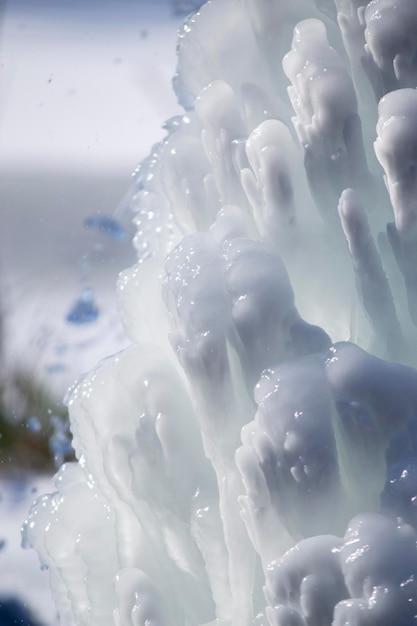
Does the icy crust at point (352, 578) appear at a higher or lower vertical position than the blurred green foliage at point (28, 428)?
lower

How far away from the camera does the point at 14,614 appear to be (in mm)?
1151

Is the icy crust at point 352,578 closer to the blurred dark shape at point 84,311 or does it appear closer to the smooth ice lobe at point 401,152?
the smooth ice lobe at point 401,152

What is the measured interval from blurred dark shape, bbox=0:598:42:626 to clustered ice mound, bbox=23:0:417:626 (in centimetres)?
27

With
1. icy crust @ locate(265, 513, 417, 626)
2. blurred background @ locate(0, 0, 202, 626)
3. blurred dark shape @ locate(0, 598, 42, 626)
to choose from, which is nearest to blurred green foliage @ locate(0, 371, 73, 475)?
blurred background @ locate(0, 0, 202, 626)

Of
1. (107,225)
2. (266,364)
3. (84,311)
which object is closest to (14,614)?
(84,311)

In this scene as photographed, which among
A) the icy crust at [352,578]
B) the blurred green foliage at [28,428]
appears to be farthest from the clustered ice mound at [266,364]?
the blurred green foliage at [28,428]

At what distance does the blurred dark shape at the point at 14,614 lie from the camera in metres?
1.13

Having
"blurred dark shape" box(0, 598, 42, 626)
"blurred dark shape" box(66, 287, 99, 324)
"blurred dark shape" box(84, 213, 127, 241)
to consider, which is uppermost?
"blurred dark shape" box(84, 213, 127, 241)

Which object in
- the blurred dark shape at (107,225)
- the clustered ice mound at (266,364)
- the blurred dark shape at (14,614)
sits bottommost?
the blurred dark shape at (14,614)

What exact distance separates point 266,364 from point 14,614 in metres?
0.63

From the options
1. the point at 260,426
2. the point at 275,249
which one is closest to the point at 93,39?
the point at 275,249

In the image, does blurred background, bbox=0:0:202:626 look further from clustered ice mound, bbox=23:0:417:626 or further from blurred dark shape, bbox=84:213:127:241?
clustered ice mound, bbox=23:0:417:626

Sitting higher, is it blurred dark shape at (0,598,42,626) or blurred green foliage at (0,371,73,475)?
blurred green foliage at (0,371,73,475)

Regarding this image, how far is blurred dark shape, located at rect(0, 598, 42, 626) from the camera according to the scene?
1.13 meters
